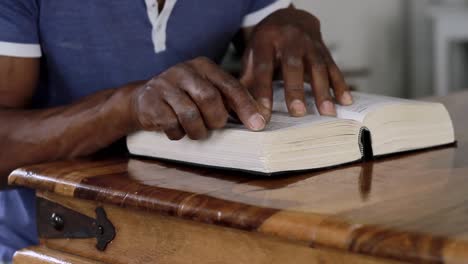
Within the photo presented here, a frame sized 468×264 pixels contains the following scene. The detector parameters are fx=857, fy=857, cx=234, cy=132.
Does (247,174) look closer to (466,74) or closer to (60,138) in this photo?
(60,138)

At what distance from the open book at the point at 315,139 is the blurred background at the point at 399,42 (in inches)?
117

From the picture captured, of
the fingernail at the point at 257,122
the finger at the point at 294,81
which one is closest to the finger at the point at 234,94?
the fingernail at the point at 257,122

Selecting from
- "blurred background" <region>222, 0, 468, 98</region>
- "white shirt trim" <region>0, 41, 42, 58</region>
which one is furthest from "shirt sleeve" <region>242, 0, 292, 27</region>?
"blurred background" <region>222, 0, 468, 98</region>

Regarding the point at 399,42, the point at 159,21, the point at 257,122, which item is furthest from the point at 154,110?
the point at 399,42

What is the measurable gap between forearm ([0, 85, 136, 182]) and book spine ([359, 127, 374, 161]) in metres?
0.28

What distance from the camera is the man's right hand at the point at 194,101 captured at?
3.23 ft

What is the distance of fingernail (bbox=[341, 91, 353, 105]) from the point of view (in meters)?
1.12

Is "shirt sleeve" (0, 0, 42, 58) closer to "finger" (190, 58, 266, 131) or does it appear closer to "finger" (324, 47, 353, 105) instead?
"finger" (190, 58, 266, 131)

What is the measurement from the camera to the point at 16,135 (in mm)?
1153

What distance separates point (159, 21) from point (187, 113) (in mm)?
487

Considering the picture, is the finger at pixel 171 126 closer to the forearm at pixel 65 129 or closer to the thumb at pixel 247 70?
the forearm at pixel 65 129

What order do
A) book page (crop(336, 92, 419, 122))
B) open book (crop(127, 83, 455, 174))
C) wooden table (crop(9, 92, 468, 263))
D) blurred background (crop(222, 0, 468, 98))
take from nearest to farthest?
wooden table (crop(9, 92, 468, 263)) < open book (crop(127, 83, 455, 174)) < book page (crop(336, 92, 419, 122)) < blurred background (crop(222, 0, 468, 98))

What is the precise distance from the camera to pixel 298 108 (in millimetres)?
1078

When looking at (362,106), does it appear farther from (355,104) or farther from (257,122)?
(257,122)
